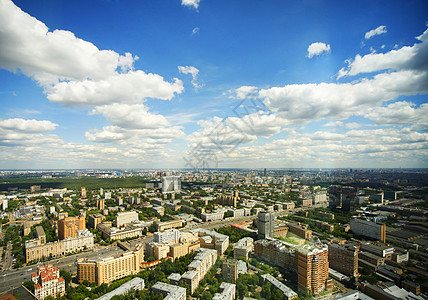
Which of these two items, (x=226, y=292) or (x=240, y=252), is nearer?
(x=226, y=292)

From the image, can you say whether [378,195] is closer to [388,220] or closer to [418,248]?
[388,220]

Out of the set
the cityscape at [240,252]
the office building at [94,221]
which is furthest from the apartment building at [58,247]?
the office building at [94,221]

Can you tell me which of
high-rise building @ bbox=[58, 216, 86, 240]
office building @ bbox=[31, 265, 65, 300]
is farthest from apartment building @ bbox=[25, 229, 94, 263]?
office building @ bbox=[31, 265, 65, 300]

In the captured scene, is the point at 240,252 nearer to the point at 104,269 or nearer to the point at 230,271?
the point at 230,271

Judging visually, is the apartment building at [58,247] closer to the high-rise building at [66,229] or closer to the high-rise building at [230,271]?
the high-rise building at [66,229]

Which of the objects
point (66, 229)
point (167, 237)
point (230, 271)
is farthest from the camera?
point (66, 229)

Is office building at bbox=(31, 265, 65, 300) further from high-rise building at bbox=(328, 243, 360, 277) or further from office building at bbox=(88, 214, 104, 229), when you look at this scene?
high-rise building at bbox=(328, 243, 360, 277)

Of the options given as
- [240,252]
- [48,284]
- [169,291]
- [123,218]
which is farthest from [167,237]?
[123,218]
